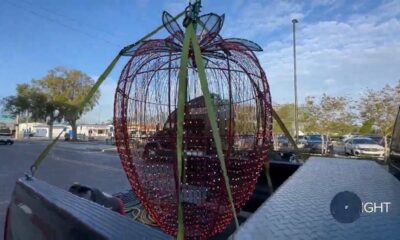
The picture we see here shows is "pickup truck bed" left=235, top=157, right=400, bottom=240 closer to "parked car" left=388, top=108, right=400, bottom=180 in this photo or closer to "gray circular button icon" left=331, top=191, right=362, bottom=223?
"gray circular button icon" left=331, top=191, right=362, bottom=223

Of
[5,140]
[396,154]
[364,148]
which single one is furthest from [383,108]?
[5,140]

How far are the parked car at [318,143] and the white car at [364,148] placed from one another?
1.29m

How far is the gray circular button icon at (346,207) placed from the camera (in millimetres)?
1454

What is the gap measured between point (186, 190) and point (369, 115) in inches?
855

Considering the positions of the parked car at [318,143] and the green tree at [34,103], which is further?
the green tree at [34,103]

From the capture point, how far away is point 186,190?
211 centimetres

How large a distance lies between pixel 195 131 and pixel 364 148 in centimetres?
1928

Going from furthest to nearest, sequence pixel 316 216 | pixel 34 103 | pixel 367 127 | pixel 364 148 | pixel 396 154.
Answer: pixel 34 103, pixel 367 127, pixel 364 148, pixel 396 154, pixel 316 216

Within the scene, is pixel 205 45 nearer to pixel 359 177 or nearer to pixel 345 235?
pixel 345 235

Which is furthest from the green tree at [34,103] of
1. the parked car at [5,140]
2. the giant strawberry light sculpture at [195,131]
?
the giant strawberry light sculpture at [195,131]

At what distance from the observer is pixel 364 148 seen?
62.8 feet

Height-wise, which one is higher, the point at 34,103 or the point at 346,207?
the point at 34,103

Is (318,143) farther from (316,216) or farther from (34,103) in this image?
(34,103)

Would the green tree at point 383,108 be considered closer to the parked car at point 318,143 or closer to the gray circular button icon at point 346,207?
the parked car at point 318,143
